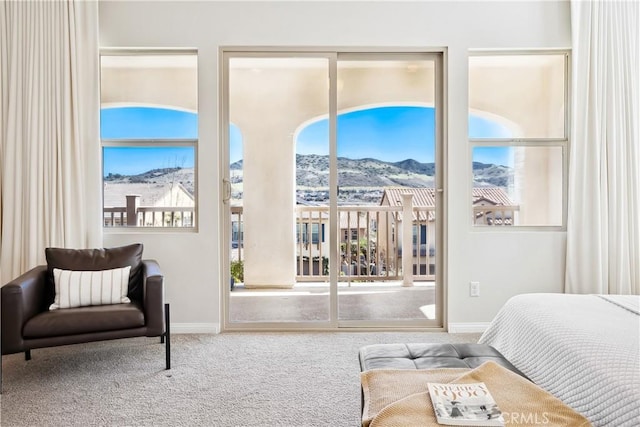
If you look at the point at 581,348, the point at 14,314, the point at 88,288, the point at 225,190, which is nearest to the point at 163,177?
the point at 225,190

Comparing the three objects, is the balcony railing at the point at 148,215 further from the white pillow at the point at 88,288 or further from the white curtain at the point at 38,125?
the white pillow at the point at 88,288

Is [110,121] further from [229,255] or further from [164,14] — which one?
[229,255]

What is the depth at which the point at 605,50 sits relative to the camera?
3.36 meters

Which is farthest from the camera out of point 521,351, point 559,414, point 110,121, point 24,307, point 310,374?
point 110,121

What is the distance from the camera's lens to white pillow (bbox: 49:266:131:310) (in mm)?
2703

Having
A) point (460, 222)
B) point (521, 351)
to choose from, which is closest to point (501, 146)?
point (460, 222)

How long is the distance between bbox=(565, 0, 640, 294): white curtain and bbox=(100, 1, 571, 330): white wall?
21 centimetres

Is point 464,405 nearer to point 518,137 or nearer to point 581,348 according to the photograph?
point 581,348

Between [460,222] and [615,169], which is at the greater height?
[615,169]

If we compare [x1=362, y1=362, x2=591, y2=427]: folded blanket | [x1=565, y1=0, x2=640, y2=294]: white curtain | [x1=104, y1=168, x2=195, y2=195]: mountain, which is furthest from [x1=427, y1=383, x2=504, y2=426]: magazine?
[x1=104, y1=168, x2=195, y2=195]: mountain

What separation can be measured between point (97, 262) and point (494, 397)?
2.50 metres

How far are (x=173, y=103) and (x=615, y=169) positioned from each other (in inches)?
134

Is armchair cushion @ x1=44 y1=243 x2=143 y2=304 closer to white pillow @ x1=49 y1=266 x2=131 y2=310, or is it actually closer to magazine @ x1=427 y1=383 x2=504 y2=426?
white pillow @ x1=49 y1=266 x2=131 y2=310

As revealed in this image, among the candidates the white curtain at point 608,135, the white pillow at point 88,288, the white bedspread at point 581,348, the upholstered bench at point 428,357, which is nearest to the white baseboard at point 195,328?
the white pillow at point 88,288
